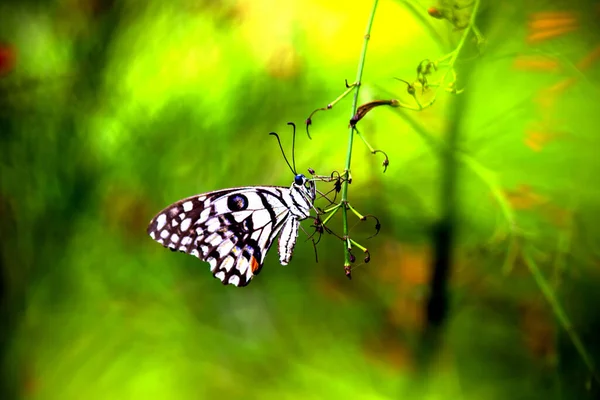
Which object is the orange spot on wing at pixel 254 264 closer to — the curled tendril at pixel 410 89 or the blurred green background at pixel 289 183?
the blurred green background at pixel 289 183

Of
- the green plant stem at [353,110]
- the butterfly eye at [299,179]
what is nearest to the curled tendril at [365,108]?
the green plant stem at [353,110]

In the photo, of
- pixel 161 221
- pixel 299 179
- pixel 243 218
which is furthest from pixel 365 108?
pixel 161 221

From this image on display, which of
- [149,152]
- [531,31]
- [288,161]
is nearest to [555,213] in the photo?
[531,31]

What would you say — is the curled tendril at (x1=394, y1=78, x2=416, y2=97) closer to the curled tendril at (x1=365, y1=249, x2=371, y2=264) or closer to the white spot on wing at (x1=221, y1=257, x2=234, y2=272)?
the curled tendril at (x1=365, y1=249, x2=371, y2=264)

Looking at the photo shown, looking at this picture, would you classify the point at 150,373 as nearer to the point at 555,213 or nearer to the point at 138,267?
the point at 138,267

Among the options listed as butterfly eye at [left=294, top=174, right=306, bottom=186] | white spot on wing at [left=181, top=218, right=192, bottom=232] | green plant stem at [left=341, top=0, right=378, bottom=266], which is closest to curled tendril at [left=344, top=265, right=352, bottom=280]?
green plant stem at [left=341, top=0, right=378, bottom=266]
